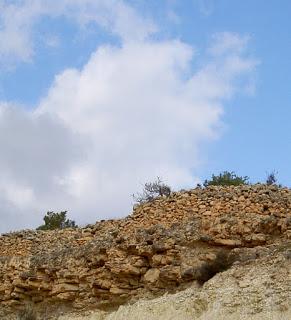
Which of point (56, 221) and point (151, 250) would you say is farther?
point (56, 221)

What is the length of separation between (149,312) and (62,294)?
393 centimetres

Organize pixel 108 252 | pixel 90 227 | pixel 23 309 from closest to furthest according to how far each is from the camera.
Answer: pixel 108 252, pixel 23 309, pixel 90 227

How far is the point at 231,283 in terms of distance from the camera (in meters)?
16.5

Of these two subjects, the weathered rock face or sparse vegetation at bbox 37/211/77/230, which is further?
sparse vegetation at bbox 37/211/77/230

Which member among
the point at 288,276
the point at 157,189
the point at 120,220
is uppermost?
the point at 157,189

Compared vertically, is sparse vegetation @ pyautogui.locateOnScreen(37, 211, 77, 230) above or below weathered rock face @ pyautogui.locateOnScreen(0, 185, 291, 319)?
above

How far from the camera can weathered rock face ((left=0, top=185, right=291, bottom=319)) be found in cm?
1825

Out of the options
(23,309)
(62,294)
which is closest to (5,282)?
(23,309)

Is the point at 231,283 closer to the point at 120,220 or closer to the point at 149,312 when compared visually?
the point at 149,312

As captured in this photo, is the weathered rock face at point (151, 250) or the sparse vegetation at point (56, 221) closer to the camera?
the weathered rock face at point (151, 250)

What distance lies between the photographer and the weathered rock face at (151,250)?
59.9ft

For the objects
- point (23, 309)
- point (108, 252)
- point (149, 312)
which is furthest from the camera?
point (23, 309)

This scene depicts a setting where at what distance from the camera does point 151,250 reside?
1917cm

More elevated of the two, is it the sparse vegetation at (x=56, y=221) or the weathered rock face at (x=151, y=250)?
the sparse vegetation at (x=56, y=221)
